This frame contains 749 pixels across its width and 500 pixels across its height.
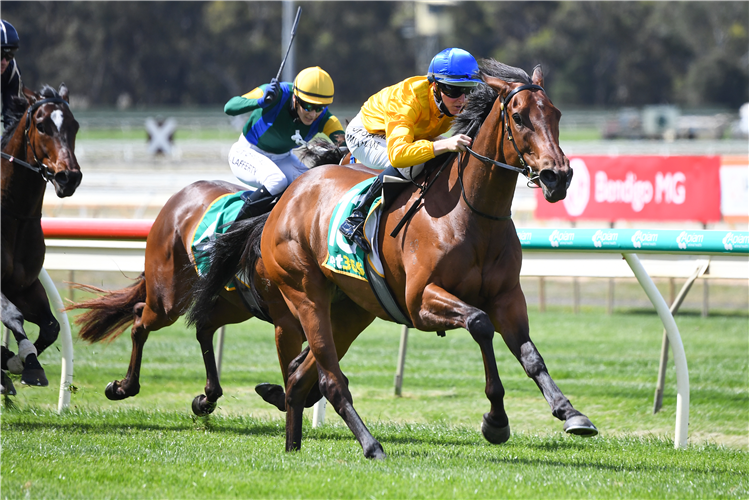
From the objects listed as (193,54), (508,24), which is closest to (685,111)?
(508,24)

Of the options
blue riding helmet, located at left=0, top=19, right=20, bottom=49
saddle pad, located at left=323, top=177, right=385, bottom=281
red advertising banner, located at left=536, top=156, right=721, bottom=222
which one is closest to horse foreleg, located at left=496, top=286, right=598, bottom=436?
saddle pad, located at left=323, top=177, right=385, bottom=281

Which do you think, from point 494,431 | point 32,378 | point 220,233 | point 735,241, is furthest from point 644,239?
point 32,378

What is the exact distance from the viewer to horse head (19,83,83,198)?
530 centimetres

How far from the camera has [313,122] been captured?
5.94 m

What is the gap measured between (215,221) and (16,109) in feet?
4.68

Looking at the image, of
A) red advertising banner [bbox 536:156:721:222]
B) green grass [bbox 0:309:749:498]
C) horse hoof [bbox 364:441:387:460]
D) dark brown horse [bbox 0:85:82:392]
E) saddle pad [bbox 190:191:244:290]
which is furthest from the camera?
red advertising banner [bbox 536:156:721:222]

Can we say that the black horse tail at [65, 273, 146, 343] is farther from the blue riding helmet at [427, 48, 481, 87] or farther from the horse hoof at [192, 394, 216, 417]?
the blue riding helmet at [427, 48, 481, 87]

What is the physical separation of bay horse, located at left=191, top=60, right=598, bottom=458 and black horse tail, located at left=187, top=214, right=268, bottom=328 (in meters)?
0.59

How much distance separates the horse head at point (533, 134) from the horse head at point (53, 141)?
8.46 feet

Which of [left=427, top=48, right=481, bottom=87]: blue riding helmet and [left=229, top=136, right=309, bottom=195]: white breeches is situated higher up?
[left=427, top=48, right=481, bottom=87]: blue riding helmet

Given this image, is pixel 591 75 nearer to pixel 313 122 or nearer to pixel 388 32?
pixel 388 32

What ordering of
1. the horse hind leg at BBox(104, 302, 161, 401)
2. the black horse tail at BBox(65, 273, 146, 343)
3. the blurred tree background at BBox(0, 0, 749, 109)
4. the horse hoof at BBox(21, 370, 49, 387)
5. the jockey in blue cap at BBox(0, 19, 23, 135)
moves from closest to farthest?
the horse hoof at BBox(21, 370, 49, 387), the jockey in blue cap at BBox(0, 19, 23, 135), the horse hind leg at BBox(104, 302, 161, 401), the black horse tail at BBox(65, 273, 146, 343), the blurred tree background at BBox(0, 0, 749, 109)

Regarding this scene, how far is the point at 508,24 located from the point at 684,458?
57.7 meters

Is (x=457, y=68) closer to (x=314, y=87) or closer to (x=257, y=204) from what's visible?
(x=314, y=87)
